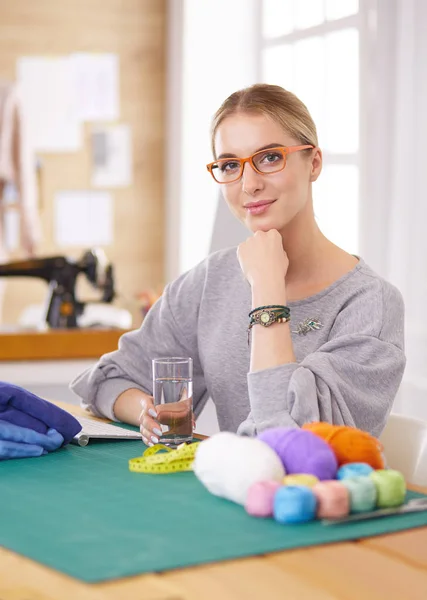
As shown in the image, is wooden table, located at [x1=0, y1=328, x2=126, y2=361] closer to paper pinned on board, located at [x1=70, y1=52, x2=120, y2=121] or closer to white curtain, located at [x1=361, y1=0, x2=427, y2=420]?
white curtain, located at [x1=361, y1=0, x2=427, y2=420]

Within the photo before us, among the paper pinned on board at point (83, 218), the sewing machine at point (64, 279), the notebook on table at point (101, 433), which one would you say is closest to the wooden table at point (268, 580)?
the notebook on table at point (101, 433)

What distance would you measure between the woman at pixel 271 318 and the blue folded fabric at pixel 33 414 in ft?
0.42

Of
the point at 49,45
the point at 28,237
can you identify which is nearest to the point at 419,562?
the point at 28,237

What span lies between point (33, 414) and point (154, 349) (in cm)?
42

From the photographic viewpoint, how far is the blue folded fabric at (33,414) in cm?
161

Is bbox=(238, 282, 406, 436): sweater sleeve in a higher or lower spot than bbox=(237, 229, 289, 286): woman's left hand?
lower

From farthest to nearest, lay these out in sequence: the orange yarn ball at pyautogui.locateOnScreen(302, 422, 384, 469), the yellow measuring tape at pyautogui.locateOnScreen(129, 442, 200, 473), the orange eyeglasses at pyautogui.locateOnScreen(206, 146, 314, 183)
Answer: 1. the orange eyeglasses at pyautogui.locateOnScreen(206, 146, 314, 183)
2. the yellow measuring tape at pyautogui.locateOnScreen(129, 442, 200, 473)
3. the orange yarn ball at pyautogui.locateOnScreen(302, 422, 384, 469)

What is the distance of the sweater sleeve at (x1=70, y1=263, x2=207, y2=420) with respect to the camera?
196cm

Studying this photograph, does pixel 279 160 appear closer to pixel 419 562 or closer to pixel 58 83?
pixel 419 562

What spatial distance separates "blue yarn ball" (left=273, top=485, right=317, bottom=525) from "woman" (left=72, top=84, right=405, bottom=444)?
0.36 metres

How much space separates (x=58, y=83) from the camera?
5711 millimetres

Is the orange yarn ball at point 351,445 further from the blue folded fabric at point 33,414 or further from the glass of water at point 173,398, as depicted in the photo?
the blue folded fabric at point 33,414

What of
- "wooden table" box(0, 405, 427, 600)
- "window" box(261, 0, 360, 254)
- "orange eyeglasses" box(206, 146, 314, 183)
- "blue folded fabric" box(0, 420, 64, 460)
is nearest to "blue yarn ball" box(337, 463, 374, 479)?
"wooden table" box(0, 405, 427, 600)

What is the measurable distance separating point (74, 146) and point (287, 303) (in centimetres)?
410
